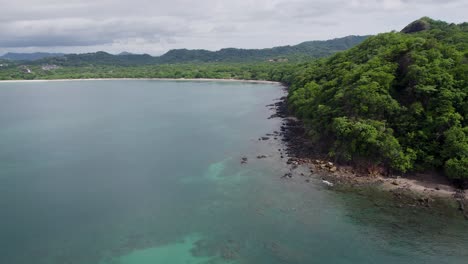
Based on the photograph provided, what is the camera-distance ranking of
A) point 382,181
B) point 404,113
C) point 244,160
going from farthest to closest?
point 244,160 < point 404,113 < point 382,181

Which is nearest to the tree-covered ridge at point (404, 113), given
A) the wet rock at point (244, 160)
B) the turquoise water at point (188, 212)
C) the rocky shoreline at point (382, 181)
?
the rocky shoreline at point (382, 181)

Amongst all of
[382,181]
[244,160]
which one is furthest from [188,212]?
[382,181]

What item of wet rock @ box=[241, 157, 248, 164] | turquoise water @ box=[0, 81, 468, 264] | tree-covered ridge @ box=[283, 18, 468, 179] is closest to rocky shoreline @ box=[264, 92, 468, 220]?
tree-covered ridge @ box=[283, 18, 468, 179]

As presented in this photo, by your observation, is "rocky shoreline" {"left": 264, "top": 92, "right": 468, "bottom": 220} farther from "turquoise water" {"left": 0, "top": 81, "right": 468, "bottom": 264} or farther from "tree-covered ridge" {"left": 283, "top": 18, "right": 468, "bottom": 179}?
"turquoise water" {"left": 0, "top": 81, "right": 468, "bottom": 264}

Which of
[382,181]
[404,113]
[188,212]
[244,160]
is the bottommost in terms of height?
[188,212]

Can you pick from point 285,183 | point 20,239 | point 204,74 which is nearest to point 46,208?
point 20,239

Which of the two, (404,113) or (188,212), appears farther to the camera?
(404,113)

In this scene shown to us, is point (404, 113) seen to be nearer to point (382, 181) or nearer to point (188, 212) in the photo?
point (382, 181)
